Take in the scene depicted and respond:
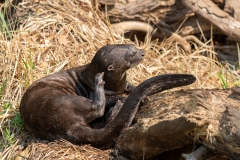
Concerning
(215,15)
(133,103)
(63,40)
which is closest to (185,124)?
(133,103)

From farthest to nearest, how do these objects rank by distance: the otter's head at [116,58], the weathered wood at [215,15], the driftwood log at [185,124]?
the weathered wood at [215,15]
the otter's head at [116,58]
the driftwood log at [185,124]

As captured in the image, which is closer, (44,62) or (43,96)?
(43,96)

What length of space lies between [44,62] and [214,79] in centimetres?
201

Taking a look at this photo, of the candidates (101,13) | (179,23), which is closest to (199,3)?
(179,23)

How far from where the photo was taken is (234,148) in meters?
3.28

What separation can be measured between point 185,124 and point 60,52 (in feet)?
9.39

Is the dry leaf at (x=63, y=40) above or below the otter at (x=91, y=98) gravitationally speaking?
below

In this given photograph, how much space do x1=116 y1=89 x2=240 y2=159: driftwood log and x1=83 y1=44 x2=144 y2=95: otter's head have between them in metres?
0.74

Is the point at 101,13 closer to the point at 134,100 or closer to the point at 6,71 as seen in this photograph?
the point at 6,71

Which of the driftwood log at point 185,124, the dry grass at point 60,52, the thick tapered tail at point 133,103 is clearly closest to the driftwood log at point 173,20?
the dry grass at point 60,52

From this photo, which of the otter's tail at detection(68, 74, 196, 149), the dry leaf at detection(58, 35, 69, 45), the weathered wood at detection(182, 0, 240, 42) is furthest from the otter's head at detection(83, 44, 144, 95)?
the weathered wood at detection(182, 0, 240, 42)

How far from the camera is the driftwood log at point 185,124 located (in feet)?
11.1

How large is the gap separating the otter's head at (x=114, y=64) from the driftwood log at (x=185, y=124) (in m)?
0.74

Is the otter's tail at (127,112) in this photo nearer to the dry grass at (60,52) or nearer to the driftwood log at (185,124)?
the driftwood log at (185,124)
